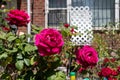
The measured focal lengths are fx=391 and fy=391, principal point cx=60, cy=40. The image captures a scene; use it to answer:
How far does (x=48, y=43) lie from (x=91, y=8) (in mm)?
10059

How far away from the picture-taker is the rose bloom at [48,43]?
2.75 metres

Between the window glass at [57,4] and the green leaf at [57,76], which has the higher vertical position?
the window glass at [57,4]

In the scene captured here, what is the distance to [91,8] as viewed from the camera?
12.7 m

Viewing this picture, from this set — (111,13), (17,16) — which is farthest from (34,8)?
(17,16)

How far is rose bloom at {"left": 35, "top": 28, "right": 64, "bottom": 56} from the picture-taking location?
2.75 meters

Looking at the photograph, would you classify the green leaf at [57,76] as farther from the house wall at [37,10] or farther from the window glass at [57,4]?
the window glass at [57,4]

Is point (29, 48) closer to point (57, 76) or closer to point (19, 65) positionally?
point (19, 65)

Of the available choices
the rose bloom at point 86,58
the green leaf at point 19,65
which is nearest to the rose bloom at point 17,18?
the green leaf at point 19,65

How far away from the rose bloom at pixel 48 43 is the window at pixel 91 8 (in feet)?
31.9

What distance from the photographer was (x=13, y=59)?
3.05 m

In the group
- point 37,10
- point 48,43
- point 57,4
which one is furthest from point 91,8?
point 48,43

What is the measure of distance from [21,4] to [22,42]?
31.6 feet

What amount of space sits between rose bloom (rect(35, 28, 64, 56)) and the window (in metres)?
9.71

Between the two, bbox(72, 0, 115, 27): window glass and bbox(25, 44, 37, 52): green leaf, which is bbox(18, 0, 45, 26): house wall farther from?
bbox(25, 44, 37, 52): green leaf
